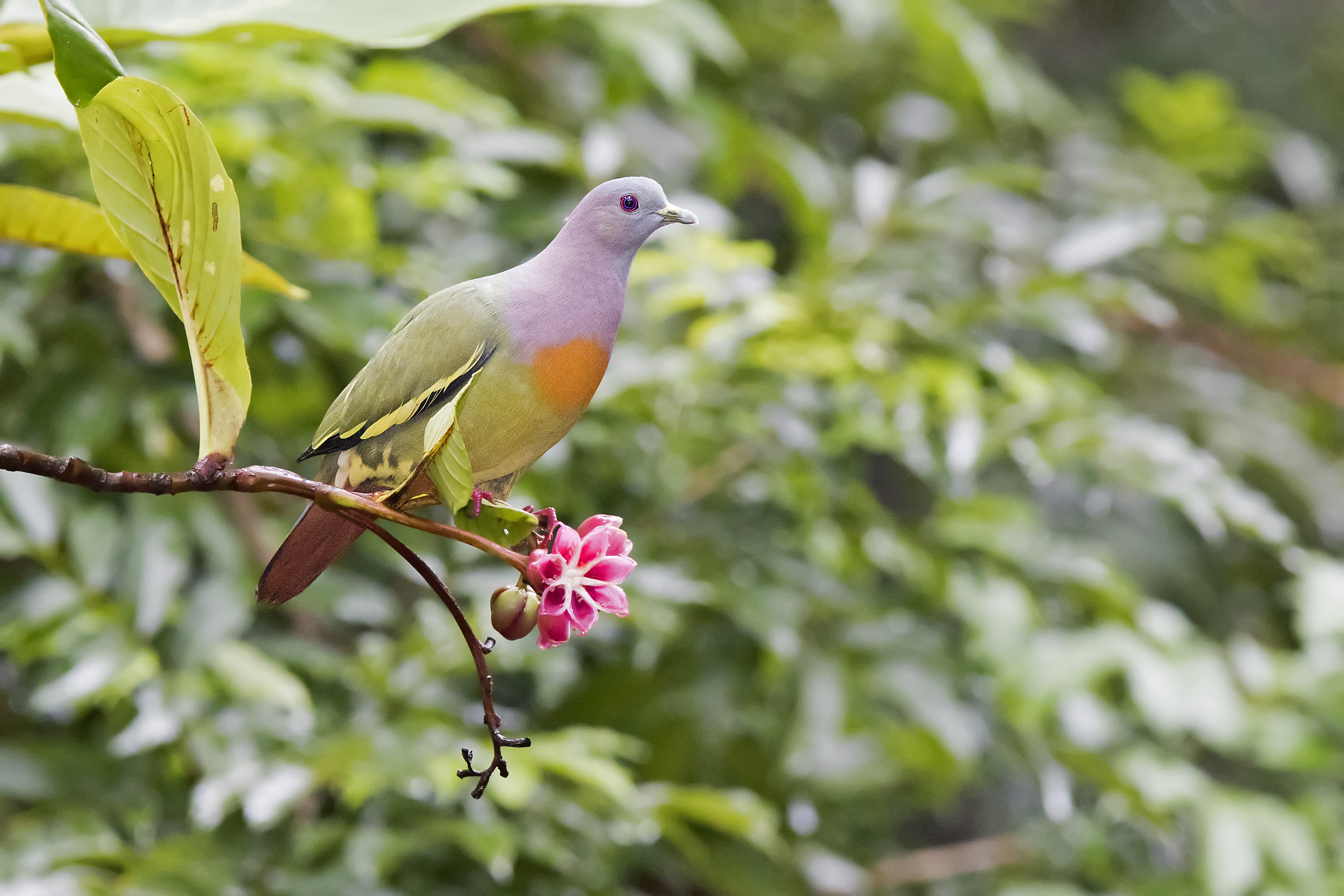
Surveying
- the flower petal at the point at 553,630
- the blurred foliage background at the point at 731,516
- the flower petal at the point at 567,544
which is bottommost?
the blurred foliage background at the point at 731,516

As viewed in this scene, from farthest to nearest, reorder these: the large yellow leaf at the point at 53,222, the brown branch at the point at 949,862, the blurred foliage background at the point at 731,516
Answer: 1. the brown branch at the point at 949,862
2. the blurred foliage background at the point at 731,516
3. the large yellow leaf at the point at 53,222

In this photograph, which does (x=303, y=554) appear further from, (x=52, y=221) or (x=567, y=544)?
(x=52, y=221)

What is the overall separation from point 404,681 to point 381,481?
730 mm

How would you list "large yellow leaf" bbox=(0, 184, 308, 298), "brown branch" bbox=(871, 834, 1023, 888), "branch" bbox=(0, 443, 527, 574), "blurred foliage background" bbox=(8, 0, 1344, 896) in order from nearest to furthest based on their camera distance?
1. "branch" bbox=(0, 443, 527, 574)
2. "large yellow leaf" bbox=(0, 184, 308, 298)
3. "blurred foliage background" bbox=(8, 0, 1344, 896)
4. "brown branch" bbox=(871, 834, 1023, 888)

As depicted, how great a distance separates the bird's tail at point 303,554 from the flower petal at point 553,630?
2.4 inches

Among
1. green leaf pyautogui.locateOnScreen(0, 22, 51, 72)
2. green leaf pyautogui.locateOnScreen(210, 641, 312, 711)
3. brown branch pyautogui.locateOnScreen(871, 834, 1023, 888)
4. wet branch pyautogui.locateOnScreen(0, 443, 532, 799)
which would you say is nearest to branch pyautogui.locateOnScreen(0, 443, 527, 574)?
wet branch pyautogui.locateOnScreen(0, 443, 532, 799)

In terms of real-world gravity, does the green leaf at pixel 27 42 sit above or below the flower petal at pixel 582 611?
above

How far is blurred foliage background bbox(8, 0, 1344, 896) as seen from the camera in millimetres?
892

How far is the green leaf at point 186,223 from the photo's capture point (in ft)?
0.94

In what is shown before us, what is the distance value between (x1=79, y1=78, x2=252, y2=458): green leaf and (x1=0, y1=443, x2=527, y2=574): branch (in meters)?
0.02

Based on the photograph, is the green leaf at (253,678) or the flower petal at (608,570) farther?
the green leaf at (253,678)

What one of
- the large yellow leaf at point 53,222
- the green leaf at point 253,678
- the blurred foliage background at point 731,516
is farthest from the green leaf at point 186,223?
the green leaf at point 253,678

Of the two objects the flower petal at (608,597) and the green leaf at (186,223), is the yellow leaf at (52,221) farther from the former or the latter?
the flower petal at (608,597)

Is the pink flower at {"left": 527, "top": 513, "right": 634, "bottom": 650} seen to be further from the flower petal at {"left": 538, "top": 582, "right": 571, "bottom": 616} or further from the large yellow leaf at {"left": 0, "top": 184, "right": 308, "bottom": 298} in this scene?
the large yellow leaf at {"left": 0, "top": 184, "right": 308, "bottom": 298}
